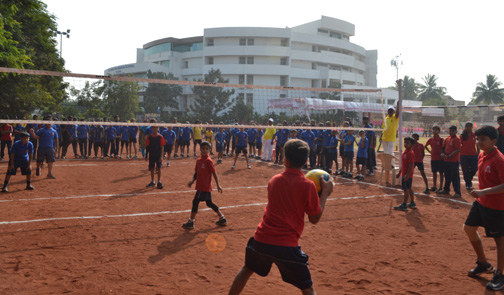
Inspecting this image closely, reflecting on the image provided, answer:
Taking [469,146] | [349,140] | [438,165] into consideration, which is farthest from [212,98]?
[469,146]

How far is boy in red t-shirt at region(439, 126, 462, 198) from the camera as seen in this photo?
33.4 feet

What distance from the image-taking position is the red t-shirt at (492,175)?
4.40m

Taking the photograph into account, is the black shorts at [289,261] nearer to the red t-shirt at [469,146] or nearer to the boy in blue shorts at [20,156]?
the boy in blue shorts at [20,156]

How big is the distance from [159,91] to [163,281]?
10.9 meters

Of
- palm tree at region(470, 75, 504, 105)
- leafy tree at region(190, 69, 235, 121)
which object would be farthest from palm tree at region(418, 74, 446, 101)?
leafy tree at region(190, 69, 235, 121)

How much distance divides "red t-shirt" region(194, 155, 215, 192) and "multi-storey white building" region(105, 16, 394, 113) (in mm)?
54561

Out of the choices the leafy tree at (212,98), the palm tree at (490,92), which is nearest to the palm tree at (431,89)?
the palm tree at (490,92)

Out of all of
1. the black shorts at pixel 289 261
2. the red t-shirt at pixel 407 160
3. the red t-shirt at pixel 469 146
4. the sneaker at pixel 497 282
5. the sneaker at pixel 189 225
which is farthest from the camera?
the red t-shirt at pixel 469 146

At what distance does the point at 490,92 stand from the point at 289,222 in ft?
288

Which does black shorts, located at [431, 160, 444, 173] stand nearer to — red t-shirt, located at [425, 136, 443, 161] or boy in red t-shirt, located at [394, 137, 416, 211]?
red t-shirt, located at [425, 136, 443, 161]

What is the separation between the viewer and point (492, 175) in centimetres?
447

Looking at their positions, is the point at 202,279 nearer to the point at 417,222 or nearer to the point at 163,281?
the point at 163,281

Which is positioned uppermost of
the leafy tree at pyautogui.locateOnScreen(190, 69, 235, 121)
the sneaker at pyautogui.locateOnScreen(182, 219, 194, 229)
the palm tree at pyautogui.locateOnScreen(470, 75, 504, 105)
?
the palm tree at pyautogui.locateOnScreen(470, 75, 504, 105)

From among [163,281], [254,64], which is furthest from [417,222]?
[254,64]
